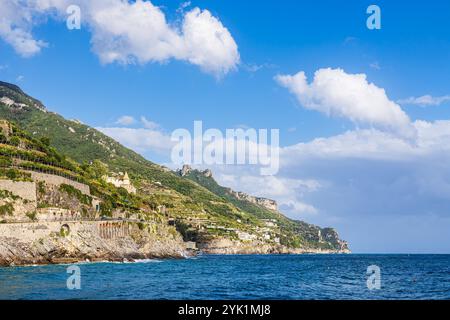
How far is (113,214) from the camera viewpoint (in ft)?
394

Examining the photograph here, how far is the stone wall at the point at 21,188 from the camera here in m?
83.4

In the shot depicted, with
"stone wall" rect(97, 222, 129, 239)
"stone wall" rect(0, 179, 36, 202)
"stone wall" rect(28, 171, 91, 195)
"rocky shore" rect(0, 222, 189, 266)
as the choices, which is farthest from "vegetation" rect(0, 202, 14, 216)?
"stone wall" rect(97, 222, 129, 239)

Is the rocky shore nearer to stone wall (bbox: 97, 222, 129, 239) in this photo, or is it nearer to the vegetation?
stone wall (bbox: 97, 222, 129, 239)

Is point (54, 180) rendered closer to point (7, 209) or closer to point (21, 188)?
point (21, 188)

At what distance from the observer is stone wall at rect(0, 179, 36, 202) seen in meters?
83.4

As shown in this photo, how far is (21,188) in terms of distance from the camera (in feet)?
282

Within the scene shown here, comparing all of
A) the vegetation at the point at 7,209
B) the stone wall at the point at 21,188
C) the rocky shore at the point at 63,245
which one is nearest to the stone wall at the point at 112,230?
the rocky shore at the point at 63,245

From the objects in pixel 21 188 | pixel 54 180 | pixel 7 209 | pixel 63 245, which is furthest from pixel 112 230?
pixel 7 209

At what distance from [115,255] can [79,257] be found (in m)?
11.4

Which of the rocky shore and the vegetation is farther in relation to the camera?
the vegetation

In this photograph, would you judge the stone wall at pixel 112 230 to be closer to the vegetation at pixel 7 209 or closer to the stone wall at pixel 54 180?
the stone wall at pixel 54 180
